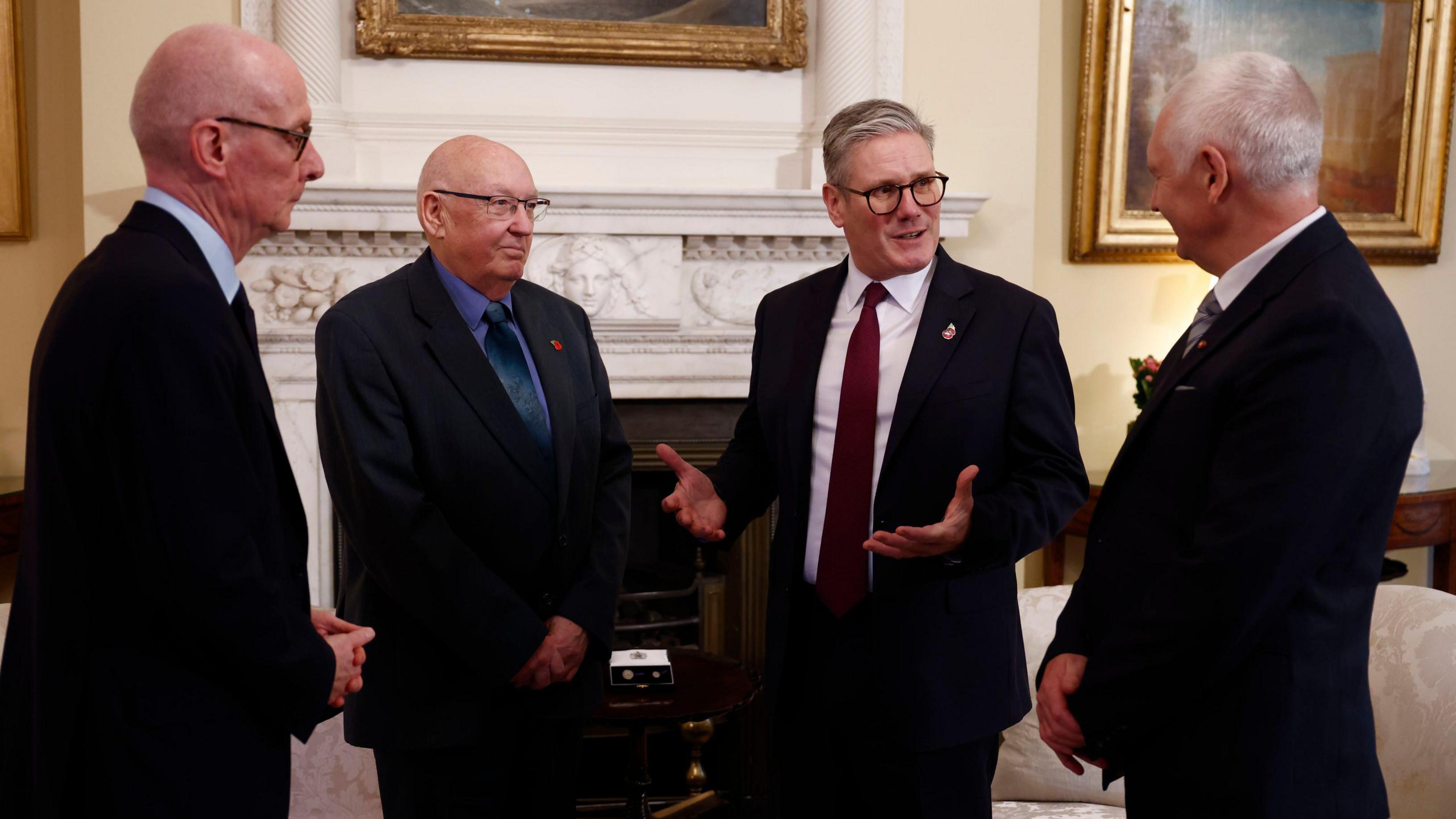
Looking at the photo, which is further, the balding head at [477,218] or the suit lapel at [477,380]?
the balding head at [477,218]

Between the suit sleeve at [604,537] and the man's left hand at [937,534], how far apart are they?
667mm

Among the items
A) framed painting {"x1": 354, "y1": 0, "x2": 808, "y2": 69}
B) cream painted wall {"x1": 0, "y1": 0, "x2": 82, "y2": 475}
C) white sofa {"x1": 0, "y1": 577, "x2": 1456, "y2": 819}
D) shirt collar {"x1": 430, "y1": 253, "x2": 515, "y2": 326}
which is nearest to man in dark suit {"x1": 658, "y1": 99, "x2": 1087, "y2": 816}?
Answer: shirt collar {"x1": 430, "y1": 253, "x2": 515, "y2": 326}

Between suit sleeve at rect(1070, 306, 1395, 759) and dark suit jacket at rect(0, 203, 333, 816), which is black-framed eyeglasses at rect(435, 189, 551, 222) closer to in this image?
dark suit jacket at rect(0, 203, 333, 816)

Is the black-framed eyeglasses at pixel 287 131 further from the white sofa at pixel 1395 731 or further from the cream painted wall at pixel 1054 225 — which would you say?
the cream painted wall at pixel 1054 225

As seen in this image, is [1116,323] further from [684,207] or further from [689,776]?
[689,776]

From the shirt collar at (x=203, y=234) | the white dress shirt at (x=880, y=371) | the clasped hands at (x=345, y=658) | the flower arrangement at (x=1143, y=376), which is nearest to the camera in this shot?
the shirt collar at (x=203, y=234)

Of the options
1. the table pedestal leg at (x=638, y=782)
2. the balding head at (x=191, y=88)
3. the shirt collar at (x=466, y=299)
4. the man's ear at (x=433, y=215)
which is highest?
the balding head at (x=191, y=88)

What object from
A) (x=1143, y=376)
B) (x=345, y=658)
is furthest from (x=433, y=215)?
(x=1143, y=376)

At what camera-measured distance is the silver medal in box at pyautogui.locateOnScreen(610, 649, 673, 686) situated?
2941 millimetres

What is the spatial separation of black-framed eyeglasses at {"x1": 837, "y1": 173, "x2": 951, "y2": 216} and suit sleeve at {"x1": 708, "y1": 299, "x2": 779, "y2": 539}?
348 mm

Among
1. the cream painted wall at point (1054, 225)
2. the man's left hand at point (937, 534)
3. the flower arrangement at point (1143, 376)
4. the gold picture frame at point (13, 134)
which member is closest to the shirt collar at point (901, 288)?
the man's left hand at point (937, 534)

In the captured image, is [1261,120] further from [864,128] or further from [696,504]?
[696,504]

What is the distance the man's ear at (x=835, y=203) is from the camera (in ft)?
7.27

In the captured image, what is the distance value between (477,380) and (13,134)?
2.73 m
